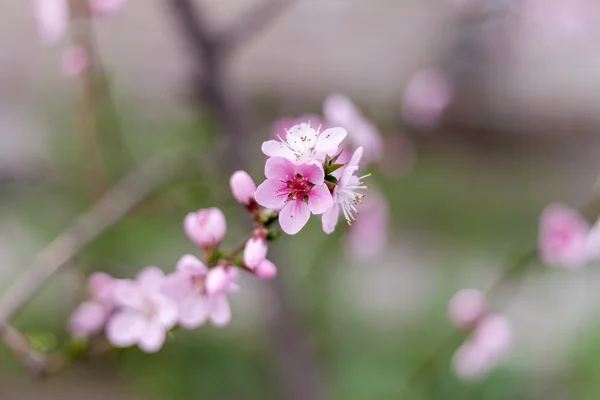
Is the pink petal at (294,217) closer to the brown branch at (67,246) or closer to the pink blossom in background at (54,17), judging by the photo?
the brown branch at (67,246)

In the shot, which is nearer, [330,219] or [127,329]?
[330,219]

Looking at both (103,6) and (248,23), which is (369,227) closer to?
(248,23)

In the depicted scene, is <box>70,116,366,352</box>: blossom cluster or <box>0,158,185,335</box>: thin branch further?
<box>0,158,185,335</box>: thin branch

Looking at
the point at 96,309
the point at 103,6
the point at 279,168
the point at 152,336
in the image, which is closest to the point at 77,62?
the point at 103,6

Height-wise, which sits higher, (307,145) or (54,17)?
(54,17)

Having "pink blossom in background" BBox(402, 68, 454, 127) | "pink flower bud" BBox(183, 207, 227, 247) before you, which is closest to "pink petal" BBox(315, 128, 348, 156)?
"pink flower bud" BBox(183, 207, 227, 247)

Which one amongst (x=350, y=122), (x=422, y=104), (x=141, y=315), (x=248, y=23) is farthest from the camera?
(x=422, y=104)

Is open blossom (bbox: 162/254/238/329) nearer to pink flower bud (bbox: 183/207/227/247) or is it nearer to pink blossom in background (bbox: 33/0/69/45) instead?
pink flower bud (bbox: 183/207/227/247)

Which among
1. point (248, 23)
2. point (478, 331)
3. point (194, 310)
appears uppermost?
point (248, 23)
